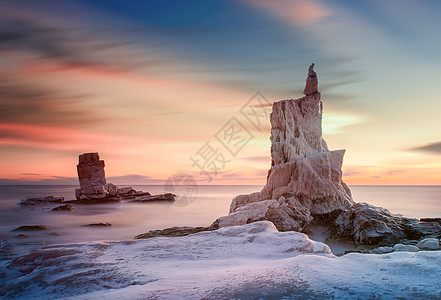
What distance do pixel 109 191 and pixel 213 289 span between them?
60.5m

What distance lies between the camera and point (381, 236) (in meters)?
15.8

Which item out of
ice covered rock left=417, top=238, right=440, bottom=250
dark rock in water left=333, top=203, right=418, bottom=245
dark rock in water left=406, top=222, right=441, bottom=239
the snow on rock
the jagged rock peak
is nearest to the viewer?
the snow on rock

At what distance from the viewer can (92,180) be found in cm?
5947

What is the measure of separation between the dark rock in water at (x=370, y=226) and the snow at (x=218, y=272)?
397 inches

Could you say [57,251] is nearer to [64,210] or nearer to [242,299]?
[242,299]

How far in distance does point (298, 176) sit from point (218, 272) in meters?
17.7

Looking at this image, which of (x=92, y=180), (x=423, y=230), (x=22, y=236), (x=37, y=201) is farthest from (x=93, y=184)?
(x=423, y=230)

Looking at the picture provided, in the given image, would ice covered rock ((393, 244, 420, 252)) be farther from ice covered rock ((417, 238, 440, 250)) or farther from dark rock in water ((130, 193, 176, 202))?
dark rock in water ((130, 193, 176, 202))

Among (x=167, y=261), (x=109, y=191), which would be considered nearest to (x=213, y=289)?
(x=167, y=261)

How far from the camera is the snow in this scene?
4.83m

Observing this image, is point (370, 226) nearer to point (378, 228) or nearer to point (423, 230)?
point (378, 228)

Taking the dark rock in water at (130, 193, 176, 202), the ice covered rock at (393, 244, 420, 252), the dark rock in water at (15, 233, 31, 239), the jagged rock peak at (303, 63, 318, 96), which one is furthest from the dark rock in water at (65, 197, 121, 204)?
the ice covered rock at (393, 244, 420, 252)

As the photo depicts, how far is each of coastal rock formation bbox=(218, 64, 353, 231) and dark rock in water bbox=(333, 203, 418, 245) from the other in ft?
8.47

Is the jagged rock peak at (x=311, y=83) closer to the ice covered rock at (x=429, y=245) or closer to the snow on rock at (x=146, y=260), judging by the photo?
the ice covered rock at (x=429, y=245)
